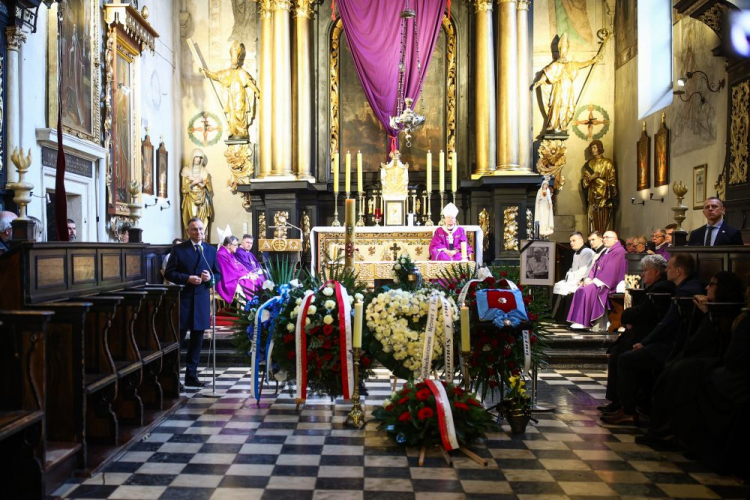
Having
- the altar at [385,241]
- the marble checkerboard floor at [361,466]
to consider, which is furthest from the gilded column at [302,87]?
the marble checkerboard floor at [361,466]

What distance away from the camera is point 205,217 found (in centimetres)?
1419

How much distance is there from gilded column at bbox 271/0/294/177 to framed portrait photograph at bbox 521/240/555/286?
292 inches

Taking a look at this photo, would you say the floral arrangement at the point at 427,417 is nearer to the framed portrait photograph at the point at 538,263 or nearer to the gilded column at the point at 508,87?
the framed portrait photograph at the point at 538,263

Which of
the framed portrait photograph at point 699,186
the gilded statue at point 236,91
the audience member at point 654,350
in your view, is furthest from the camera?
the gilded statue at point 236,91

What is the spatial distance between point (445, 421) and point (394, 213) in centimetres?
802

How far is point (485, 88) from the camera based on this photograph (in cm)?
1316

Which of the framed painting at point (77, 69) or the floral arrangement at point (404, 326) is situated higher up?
the framed painting at point (77, 69)

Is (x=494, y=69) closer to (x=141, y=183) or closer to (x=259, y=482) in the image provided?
(x=141, y=183)

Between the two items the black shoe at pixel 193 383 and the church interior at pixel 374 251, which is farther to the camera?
the black shoe at pixel 193 383

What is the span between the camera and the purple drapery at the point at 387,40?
12.8m

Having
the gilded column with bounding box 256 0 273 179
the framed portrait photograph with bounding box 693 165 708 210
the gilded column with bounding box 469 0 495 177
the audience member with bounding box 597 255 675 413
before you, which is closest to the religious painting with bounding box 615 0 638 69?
the gilded column with bounding box 469 0 495 177

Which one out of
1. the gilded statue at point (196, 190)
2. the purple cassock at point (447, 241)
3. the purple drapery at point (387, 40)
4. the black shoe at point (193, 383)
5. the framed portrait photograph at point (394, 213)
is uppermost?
the purple drapery at point (387, 40)

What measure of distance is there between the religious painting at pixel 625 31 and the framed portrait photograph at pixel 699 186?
329 centimetres

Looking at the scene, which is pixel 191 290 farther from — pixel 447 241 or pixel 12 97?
pixel 447 241
